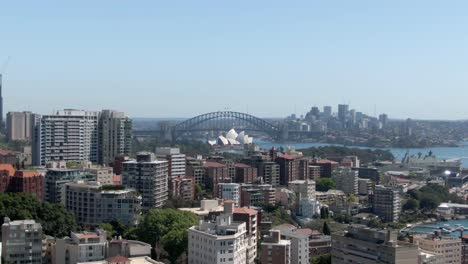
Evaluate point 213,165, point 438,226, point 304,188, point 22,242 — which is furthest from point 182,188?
point 22,242

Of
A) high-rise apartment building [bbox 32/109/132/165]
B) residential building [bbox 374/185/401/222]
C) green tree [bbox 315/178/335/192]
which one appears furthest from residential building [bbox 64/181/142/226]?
green tree [bbox 315/178/335/192]

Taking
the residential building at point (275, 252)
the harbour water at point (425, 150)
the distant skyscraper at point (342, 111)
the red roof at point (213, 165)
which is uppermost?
the distant skyscraper at point (342, 111)

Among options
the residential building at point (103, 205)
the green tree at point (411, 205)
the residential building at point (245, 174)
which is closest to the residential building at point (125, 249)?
the residential building at point (103, 205)

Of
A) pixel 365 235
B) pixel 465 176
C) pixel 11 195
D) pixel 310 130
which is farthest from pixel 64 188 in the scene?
pixel 310 130

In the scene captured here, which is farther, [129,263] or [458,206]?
[458,206]

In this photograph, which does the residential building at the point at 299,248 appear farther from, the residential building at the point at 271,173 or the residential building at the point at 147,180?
the residential building at the point at 271,173

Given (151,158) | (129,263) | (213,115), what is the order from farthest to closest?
1. (213,115)
2. (151,158)
3. (129,263)

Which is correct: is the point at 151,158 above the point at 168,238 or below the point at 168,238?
above

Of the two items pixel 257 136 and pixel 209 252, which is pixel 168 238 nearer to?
pixel 209 252
